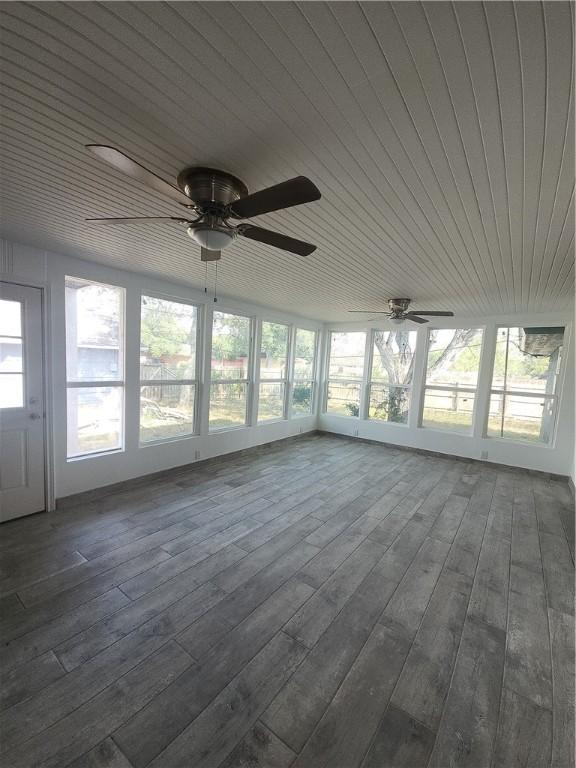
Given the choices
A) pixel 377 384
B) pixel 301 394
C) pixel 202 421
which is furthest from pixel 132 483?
pixel 377 384

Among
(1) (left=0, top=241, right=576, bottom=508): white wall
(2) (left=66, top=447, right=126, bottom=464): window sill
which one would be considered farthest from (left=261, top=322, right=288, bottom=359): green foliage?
(2) (left=66, top=447, right=126, bottom=464): window sill

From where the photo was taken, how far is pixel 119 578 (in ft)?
7.38

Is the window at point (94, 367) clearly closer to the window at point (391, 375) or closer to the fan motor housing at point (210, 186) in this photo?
the fan motor housing at point (210, 186)

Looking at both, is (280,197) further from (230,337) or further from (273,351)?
(273,351)

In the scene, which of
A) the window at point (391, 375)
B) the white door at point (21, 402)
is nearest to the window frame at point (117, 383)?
the white door at point (21, 402)

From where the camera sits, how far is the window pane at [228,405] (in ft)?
16.0

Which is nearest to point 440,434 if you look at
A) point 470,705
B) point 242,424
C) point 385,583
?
point 242,424

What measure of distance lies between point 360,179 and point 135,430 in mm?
3556

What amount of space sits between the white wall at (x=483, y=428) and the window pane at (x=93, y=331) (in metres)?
4.55

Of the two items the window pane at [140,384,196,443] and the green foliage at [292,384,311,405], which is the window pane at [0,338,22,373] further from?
the green foliage at [292,384,311,405]

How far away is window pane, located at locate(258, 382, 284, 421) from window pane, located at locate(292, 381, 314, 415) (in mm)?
369

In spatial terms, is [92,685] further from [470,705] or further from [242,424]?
[242,424]

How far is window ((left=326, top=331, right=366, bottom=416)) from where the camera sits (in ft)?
22.2

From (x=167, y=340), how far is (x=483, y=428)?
206 inches
